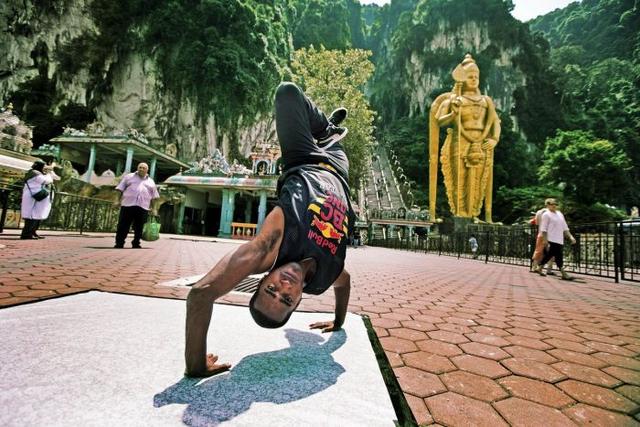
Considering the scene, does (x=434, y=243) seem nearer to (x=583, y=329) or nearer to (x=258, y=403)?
(x=583, y=329)

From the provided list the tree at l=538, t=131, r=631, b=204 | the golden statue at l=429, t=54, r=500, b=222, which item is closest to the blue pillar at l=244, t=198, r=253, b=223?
the golden statue at l=429, t=54, r=500, b=222

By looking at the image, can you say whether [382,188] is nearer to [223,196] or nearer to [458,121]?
[458,121]

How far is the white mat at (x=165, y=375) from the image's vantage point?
0.91 m

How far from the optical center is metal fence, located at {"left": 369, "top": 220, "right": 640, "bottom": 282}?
688 centimetres

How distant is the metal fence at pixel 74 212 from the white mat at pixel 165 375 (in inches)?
407

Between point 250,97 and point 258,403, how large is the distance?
1222 inches

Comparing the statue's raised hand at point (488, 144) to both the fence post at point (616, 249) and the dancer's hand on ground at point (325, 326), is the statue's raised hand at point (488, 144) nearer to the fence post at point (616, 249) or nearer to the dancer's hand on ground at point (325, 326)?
the fence post at point (616, 249)

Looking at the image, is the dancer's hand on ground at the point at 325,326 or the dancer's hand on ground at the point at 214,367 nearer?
the dancer's hand on ground at the point at 214,367

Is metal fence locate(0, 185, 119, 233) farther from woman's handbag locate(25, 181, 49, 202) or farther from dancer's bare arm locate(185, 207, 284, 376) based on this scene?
dancer's bare arm locate(185, 207, 284, 376)

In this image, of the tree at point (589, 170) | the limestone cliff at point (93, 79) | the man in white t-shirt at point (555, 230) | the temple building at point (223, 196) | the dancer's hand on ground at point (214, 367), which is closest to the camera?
the dancer's hand on ground at point (214, 367)

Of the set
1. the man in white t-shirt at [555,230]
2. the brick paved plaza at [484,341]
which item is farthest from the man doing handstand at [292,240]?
the man in white t-shirt at [555,230]

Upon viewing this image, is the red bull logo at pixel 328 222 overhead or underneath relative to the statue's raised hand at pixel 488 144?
underneath

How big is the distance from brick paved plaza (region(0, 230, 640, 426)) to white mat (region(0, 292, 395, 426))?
0.93 ft

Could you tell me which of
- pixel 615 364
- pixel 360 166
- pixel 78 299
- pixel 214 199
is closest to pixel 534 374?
pixel 615 364
